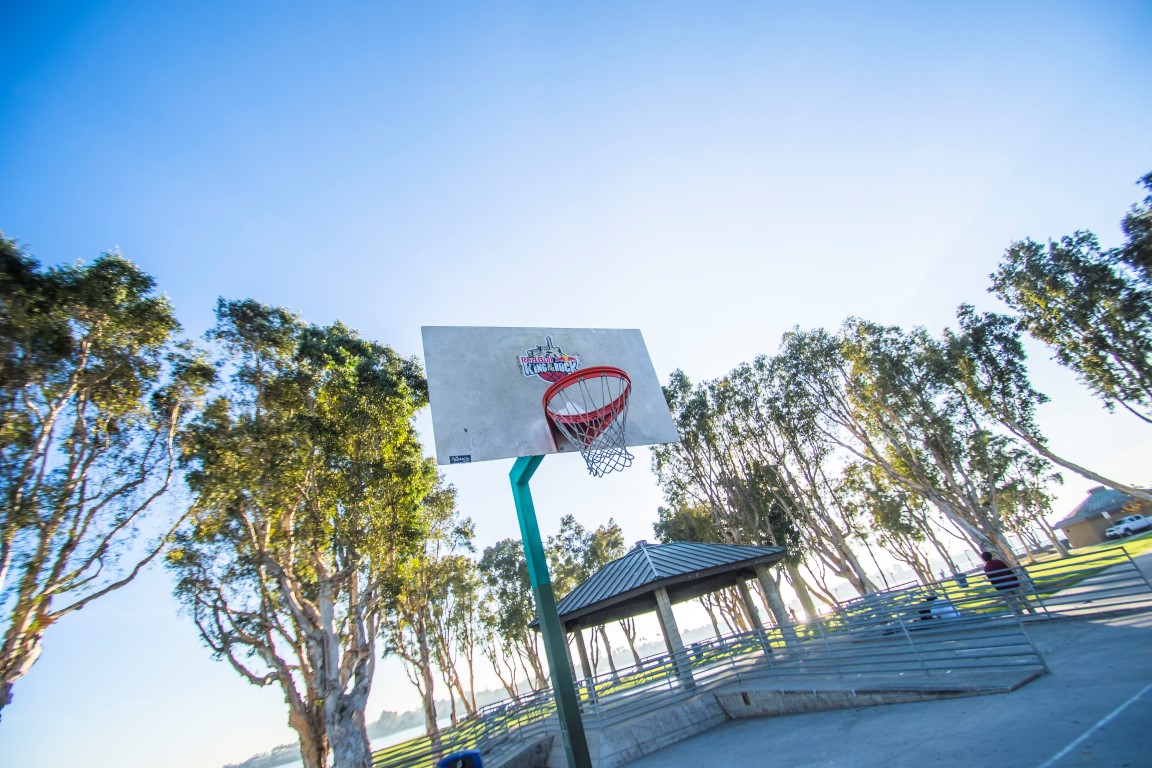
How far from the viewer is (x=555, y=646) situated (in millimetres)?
6980

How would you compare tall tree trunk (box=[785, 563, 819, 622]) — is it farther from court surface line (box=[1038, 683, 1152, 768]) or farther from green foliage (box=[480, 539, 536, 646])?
court surface line (box=[1038, 683, 1152, 768])

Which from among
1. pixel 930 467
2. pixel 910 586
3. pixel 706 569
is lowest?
pixel 910 586

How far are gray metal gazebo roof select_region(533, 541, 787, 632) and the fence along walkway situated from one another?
1.92 meters

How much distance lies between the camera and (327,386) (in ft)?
51.1

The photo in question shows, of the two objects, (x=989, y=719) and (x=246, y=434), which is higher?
(x=246, y=434)

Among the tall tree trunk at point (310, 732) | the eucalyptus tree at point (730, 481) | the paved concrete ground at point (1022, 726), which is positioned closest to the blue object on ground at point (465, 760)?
the paved concrete ground at point (1022, 726)

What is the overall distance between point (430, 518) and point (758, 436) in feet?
56.3

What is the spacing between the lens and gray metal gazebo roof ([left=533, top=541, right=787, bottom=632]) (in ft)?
43.6

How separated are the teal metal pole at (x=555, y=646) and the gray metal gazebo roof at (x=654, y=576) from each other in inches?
256

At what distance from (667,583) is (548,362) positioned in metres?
7.58

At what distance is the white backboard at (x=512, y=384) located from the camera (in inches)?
318

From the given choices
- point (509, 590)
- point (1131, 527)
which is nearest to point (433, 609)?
point (509, 590)

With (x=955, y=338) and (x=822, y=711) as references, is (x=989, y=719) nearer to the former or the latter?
(x=822, y=711)

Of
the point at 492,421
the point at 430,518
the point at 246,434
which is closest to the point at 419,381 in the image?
the point at 246,434
